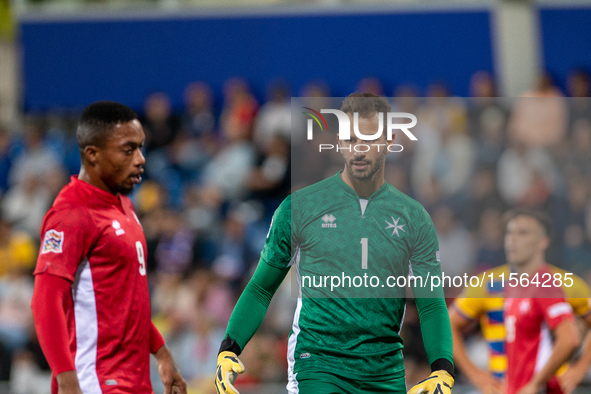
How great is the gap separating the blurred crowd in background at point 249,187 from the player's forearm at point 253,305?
2.87 ft

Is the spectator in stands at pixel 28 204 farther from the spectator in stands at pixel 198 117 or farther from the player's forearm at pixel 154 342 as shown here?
the player's forearm at pixel 154 342

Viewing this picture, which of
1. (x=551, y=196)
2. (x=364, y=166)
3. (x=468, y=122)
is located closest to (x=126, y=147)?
(x=364, y=166)

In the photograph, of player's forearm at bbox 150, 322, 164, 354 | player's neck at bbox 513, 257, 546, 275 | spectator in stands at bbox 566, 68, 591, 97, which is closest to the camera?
player's forearm at bbox 150, 322, 164, 354

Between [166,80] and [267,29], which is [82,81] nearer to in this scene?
[166,80]

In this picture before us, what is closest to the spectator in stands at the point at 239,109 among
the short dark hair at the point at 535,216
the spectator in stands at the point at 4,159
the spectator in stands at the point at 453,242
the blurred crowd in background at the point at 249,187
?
the blurred crowd in background at the point at 249,187

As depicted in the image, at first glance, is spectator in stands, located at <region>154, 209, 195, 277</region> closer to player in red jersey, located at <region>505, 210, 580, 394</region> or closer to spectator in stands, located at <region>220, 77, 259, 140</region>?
spectator in stands, located at <region>220, 77, 259, 140</region>

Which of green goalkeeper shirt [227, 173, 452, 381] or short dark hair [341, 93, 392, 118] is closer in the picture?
green goalkeeper shirt [227, 173, 452, 381]

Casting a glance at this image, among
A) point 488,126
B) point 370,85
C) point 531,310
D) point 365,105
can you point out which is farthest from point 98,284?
point 370,85

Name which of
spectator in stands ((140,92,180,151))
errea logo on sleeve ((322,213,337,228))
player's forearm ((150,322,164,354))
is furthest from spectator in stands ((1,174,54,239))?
errea logo on sleeve ((322,213,337,228))

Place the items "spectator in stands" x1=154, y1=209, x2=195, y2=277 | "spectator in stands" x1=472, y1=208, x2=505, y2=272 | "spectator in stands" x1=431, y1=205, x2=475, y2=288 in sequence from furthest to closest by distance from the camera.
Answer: "spectator in stands" x1=154, y1=209, x2=195, y2=277 < "spectator in stands" x1=472, y1=208, x2=505, y2=272 < "spectator in stands" x1=431, y1=205, x2=475, y2=288

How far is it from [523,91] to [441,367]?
9.36 metres

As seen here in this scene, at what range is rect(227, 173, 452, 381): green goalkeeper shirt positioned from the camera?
3402 millimetres

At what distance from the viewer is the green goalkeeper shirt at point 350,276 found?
11.2 feet

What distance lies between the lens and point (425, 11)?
1250 centimetres
